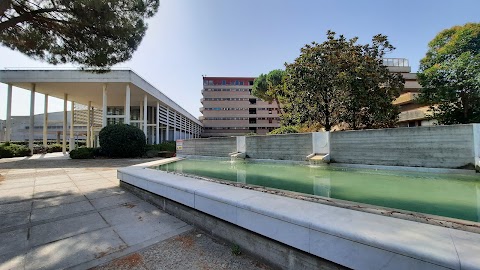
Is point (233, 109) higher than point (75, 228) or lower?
higher

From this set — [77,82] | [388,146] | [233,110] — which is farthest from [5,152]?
[233,110]

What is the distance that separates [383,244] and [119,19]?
30.7 ft

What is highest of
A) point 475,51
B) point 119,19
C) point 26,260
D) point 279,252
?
point 475,51

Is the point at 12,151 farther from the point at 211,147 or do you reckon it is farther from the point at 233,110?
the point at 233,110

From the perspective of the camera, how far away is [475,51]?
16000 millimetres

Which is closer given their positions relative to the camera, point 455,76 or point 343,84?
point 343,84

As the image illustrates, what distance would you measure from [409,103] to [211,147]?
2541 cm

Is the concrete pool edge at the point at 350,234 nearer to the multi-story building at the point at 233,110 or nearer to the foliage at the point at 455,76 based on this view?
the foliage at the point at 455,76

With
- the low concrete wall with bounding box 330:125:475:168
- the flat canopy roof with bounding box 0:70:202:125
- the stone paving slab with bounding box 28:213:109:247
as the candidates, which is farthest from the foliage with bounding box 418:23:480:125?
the flat canopy roof with bounding box 0:70:202:125

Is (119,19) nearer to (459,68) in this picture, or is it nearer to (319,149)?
(319,149)

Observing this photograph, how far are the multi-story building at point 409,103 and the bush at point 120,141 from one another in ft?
63.9

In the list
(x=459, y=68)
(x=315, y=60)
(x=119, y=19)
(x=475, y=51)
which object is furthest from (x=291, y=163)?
(x=475, y=51)

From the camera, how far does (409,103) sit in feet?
88.6

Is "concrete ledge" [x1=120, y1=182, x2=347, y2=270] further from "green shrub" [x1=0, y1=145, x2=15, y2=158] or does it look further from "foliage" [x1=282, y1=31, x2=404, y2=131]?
"green shrub" [x1=0, y1=145, x2=15, y2=158]
